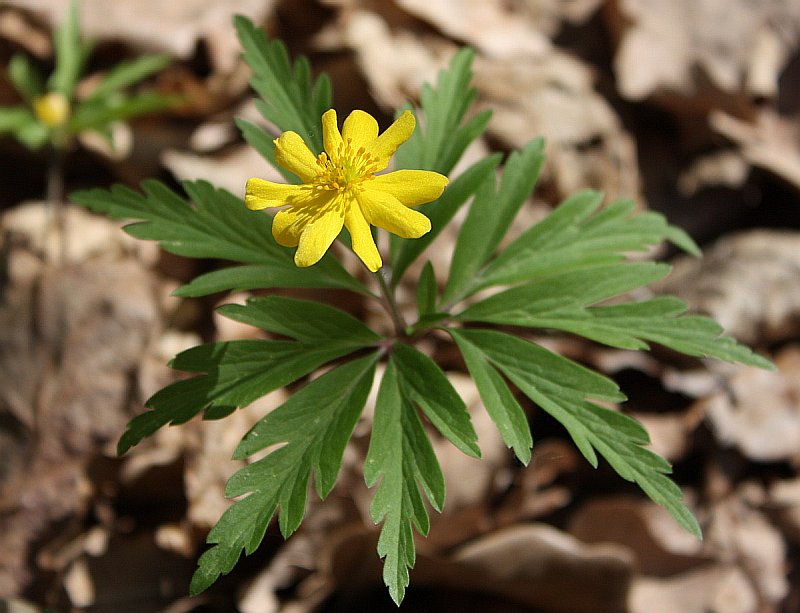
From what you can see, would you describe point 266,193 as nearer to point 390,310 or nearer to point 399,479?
point 390,310

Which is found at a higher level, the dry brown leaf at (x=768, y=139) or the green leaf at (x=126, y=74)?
the green leaf at (x=126, y=74)

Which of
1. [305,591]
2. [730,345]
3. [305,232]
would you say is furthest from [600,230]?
[305,591]

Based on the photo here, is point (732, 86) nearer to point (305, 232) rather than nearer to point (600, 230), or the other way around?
point (600, 230)

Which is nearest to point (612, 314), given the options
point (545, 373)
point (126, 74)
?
point (545, 373)

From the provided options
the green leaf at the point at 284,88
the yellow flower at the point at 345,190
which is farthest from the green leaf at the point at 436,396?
the green leaf at the point at 284,88

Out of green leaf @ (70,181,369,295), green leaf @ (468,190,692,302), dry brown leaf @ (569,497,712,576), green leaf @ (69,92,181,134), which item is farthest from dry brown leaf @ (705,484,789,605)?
green leaf @ (69,92,181,134)

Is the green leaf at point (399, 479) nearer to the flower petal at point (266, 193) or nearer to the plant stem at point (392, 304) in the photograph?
the plant stem at point (392, 304)
